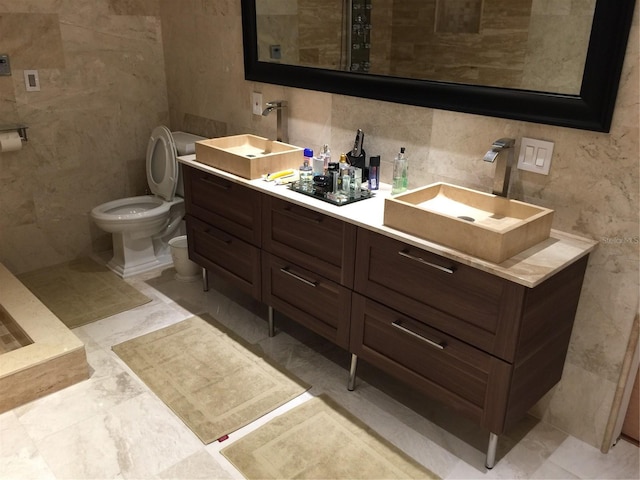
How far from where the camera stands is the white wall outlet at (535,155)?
200 cm

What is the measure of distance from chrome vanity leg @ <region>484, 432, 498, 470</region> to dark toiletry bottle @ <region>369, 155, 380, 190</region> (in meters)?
1.12

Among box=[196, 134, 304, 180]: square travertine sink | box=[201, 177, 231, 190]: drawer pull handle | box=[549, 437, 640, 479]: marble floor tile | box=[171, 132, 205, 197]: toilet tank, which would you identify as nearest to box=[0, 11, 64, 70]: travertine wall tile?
box=[171, 132, 205, 197]: toilet tank

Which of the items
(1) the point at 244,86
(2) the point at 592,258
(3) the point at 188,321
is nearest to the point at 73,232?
(3) the point at 188,321

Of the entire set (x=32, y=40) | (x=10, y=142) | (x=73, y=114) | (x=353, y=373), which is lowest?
(x=353, y=373)

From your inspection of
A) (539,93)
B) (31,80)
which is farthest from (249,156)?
(31,80)

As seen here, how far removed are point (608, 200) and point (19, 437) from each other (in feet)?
7.68

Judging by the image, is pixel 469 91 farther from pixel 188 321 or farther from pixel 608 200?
pixel 188 321

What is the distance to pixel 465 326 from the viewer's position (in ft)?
6.15

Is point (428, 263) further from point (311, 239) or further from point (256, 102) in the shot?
point (256, 102)

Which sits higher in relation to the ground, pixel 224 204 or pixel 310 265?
pixel 224 204

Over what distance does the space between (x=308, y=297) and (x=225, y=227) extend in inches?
25.4

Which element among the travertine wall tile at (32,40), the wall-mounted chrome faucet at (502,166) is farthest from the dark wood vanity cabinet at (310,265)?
the travertine wall tile at (32,40)

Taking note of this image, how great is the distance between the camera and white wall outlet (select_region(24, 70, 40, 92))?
3.21 meters

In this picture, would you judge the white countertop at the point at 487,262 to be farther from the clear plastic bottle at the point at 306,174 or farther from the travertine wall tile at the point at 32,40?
the travertine wall tile at the point at 32,40
